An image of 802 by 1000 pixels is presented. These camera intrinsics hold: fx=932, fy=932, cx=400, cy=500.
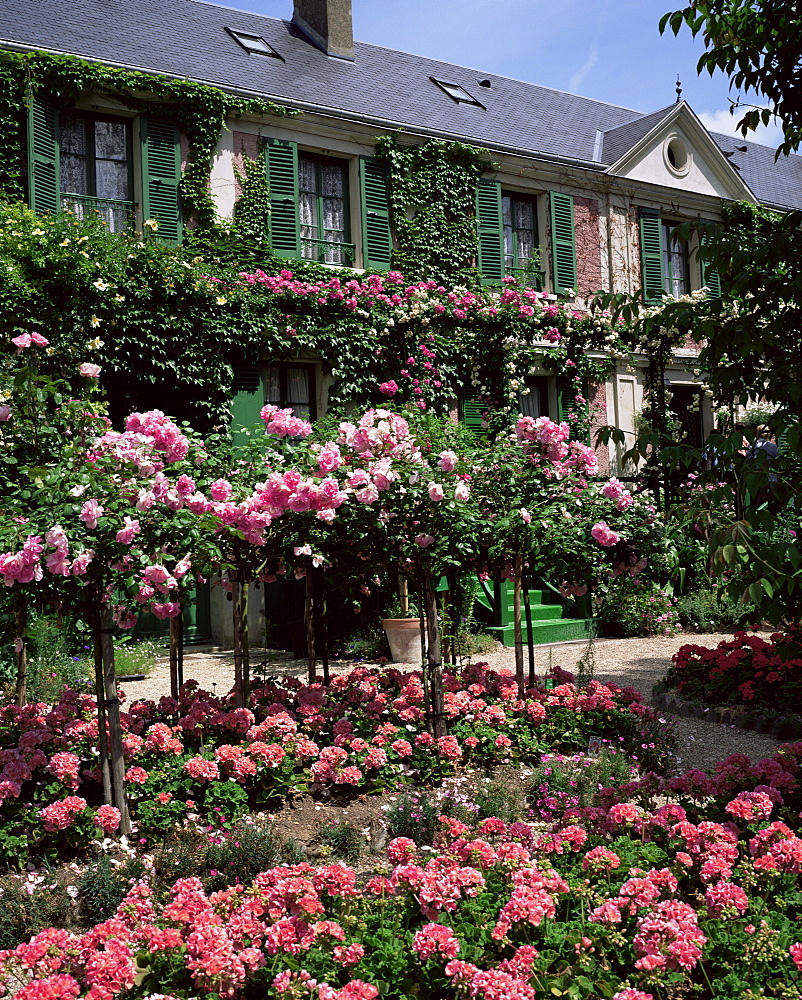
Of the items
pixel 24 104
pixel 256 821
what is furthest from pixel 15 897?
pixel 24 104

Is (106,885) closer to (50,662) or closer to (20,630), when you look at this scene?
(20,630)

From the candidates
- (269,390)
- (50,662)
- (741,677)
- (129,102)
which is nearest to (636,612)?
(741,677)

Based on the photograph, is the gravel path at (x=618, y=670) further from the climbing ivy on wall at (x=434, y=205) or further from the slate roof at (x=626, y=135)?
the slate roof at (x=626, y=135)

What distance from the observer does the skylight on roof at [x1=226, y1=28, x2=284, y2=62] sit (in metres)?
12.5

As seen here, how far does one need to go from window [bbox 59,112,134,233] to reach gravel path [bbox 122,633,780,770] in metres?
4.96

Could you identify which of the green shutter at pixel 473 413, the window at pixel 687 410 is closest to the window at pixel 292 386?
the green shutter at pixel 473 413

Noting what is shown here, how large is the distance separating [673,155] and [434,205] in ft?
16.8

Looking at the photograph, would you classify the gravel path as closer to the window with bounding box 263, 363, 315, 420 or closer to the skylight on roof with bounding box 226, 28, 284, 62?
the window with bounding box 263, 363, 315, 420

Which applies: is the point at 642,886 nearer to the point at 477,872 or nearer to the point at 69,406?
the point at 477,872

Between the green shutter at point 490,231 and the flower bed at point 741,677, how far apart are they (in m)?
7.01

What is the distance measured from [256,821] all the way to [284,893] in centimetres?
144

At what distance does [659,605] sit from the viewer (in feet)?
37.0

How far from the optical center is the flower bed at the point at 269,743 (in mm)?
4328

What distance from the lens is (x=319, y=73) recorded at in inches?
499
